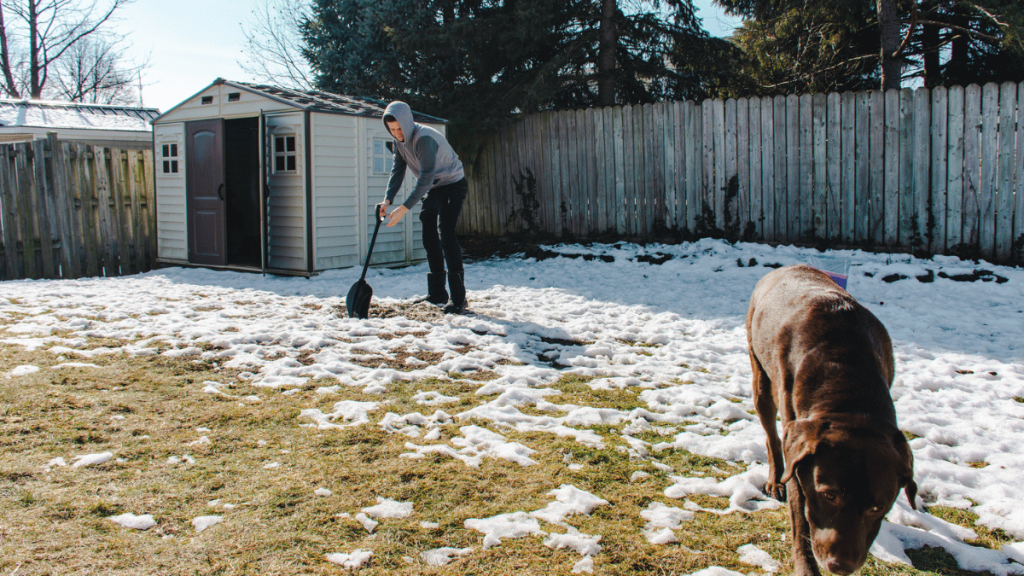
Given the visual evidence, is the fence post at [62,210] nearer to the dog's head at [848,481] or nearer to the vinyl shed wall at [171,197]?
the vinyl shed wall at [171,197]

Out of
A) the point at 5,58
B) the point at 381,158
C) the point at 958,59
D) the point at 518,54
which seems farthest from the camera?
the point at 5,58

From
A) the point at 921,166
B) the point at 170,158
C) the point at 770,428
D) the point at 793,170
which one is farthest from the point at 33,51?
the point at 770,428

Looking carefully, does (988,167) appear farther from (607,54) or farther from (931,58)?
(607,54)

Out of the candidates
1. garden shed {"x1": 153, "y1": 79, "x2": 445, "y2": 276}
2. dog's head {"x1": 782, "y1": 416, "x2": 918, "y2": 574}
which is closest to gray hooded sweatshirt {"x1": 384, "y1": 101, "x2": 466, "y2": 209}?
garden shed {"x1": 153, "y1": 79, "x2": 445, "y2": 276}

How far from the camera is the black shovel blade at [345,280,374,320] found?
250 inches

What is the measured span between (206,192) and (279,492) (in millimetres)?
8684

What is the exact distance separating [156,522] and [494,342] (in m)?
3.31

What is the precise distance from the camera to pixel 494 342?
5559 millimetres

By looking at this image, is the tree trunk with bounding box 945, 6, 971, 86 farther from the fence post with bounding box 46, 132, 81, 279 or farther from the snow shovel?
the fence post with bounding box 46, 132, 81, 279

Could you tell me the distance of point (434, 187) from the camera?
22.1ft

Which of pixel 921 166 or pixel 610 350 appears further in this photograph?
pixel 921 166

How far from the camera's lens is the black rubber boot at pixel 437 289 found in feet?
23.3

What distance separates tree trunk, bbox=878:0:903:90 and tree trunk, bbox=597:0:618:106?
15.3 ft

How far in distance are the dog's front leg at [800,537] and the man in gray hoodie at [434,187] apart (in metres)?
4.76
